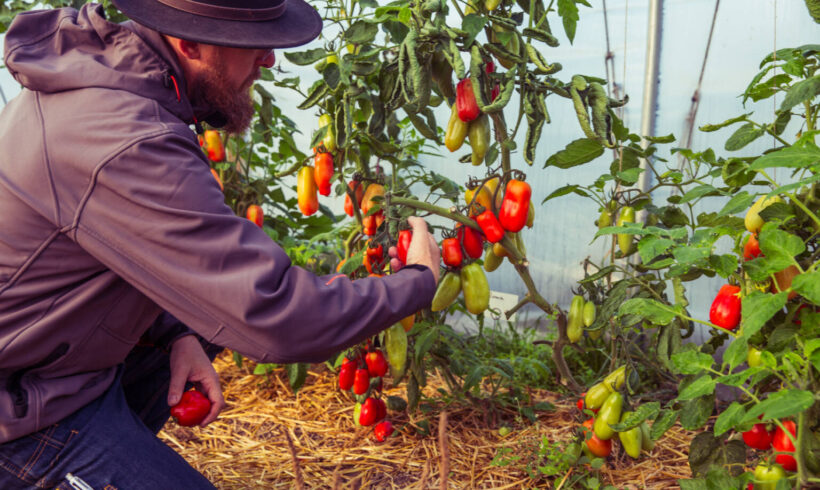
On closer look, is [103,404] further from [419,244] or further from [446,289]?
[446,289]

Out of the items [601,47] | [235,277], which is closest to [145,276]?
[235,277]

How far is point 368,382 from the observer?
6.56ft

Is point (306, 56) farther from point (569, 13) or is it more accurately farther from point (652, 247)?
point (652, 247)

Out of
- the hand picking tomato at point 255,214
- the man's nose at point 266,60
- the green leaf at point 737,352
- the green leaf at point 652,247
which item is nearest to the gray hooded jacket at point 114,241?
the man's nose at point 266,60

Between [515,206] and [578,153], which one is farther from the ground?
[578,153]

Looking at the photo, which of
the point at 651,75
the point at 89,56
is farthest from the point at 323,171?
the point at 651,75

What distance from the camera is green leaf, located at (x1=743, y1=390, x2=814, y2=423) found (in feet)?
A: 3.14

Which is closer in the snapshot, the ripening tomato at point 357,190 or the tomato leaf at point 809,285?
the tomato leaf at point 809,285

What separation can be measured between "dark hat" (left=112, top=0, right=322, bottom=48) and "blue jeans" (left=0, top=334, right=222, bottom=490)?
82 centimetres

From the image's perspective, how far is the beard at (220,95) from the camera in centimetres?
134

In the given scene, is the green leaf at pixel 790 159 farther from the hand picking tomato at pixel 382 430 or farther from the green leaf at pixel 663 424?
the hand picking tomato at pixel 382 430

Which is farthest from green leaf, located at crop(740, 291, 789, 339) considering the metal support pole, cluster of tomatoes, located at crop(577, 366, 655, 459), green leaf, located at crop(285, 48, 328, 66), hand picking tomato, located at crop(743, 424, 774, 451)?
the metal support pole

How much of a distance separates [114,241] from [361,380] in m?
1.02

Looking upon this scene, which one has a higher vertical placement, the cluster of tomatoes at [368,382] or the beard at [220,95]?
the beard at [220,95]
